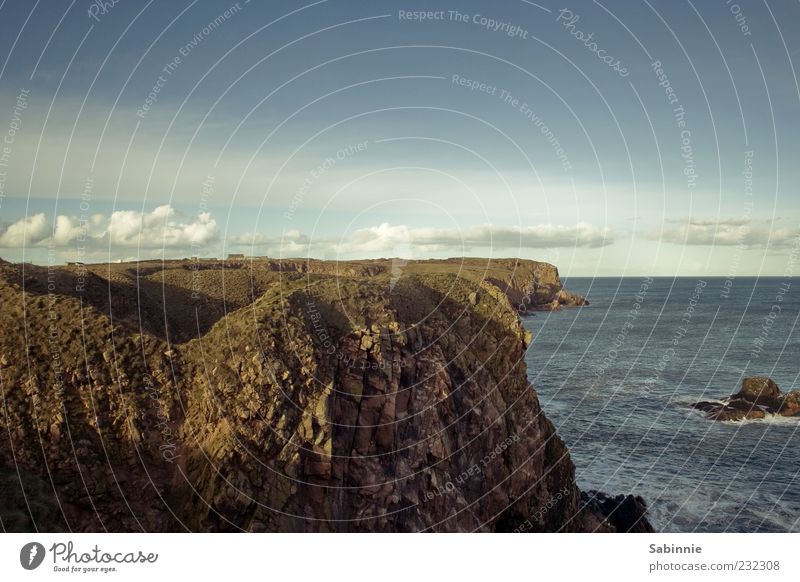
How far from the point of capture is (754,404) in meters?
60.2

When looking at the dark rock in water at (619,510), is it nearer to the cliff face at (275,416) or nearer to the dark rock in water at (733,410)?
the cliff face at (275,416)

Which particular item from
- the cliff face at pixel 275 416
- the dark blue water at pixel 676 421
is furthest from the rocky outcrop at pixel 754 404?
the cliff face at pixel 275 416

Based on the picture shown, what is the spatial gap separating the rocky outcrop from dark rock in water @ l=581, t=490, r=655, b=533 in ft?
85.1

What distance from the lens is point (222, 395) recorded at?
79.9 ft

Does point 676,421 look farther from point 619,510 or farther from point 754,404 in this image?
point 619,510

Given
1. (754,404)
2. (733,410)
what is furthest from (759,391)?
(733,410)

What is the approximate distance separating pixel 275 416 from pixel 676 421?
52275 mm

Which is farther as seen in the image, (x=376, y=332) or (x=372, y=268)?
(x=372, y=268)

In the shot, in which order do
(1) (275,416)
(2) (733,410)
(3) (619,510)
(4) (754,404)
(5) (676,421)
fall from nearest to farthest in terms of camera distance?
(1) (275,416) → (3) (619,510) → (5) (676,421) → (2) (733,410) → (4) (754,404)

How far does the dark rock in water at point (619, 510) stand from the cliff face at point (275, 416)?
0.35 m

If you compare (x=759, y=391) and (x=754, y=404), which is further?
(x=759, y=391)

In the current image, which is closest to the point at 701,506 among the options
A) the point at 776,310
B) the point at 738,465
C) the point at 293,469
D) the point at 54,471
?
the point at 738,465
